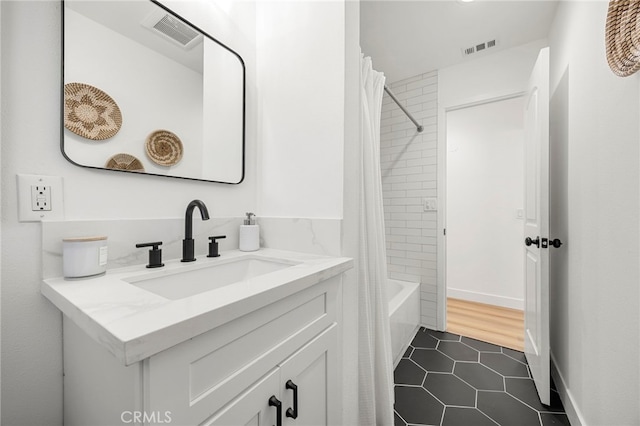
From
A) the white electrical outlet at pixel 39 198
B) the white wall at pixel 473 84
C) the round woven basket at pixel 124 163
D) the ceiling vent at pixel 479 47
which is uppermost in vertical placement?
the ceiling vent at pixel 479 47

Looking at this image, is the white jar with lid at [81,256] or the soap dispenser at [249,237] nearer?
the white jar with lid at [81,256]

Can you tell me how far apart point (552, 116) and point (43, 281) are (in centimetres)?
273

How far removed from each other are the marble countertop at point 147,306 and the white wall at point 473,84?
1.98 meters

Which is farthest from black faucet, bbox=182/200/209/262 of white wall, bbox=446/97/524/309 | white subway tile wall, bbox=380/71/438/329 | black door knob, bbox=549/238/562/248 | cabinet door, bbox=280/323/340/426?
white wall, bbox=446/97/524/309

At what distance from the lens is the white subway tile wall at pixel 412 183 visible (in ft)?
8.19

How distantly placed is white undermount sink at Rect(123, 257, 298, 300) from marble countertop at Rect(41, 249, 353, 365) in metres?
0.02

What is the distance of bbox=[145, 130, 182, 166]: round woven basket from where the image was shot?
0.97m

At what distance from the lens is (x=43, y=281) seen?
72 cm

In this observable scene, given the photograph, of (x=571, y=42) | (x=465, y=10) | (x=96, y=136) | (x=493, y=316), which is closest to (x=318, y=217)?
Answer: (x=96, y=136)

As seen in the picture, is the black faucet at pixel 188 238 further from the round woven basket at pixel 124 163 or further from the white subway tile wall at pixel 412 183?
the white subway tile wall at pixel 412 183

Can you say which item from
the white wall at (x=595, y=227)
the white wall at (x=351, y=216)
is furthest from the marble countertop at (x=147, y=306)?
the white wall at (x=595, y=227)

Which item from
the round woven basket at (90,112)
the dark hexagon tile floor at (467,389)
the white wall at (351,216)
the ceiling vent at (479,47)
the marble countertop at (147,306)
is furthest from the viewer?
the ceiling vent at (479,47)

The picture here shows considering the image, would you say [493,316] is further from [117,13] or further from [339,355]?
[117,13]

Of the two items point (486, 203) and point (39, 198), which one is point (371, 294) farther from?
point (486, 203)
